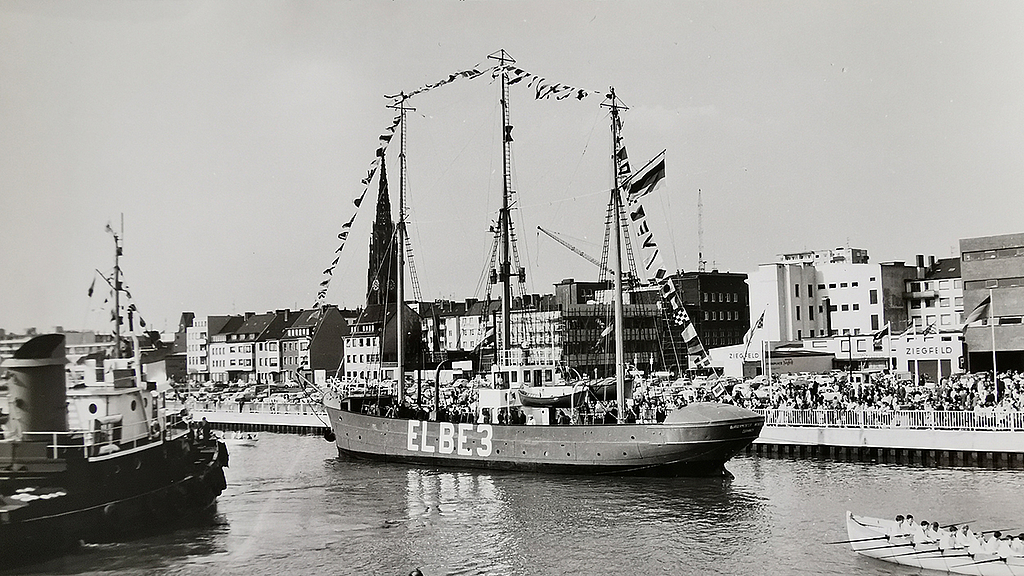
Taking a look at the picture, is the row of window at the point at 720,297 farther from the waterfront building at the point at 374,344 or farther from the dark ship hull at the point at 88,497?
the dark ship hull at the point at 88,497

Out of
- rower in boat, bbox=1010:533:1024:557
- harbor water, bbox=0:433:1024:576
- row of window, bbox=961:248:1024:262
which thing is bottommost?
harbor water, bbox=0:433:1024:576

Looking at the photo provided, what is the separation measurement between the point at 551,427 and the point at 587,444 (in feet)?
4.06

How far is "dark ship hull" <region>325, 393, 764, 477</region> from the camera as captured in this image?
26531 mm

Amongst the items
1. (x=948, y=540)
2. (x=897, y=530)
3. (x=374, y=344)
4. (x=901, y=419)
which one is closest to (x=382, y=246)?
(x=374, y=344)

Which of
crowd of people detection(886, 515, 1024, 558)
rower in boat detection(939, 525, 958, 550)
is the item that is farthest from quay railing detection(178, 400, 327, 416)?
rower in boat detection(939, 525, 958, 550)

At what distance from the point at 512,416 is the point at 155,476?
12119 millimetres

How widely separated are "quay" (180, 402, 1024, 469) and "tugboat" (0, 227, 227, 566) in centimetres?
416

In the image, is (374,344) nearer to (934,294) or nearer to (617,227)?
(934,294)

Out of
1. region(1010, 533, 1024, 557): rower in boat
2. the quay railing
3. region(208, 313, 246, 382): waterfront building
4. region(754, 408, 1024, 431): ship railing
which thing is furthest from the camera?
the quay railing

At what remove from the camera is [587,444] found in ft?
91.7

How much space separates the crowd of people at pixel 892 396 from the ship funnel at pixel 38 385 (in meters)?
22.8

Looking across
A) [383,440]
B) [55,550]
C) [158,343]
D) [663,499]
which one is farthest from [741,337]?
[55,550]

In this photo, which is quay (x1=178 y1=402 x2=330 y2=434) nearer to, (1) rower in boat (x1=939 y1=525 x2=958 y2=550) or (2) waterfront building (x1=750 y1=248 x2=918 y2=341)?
(2) waterfront building (x1=750 y1=248 x2=918 y2=341)

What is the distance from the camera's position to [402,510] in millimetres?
24328
